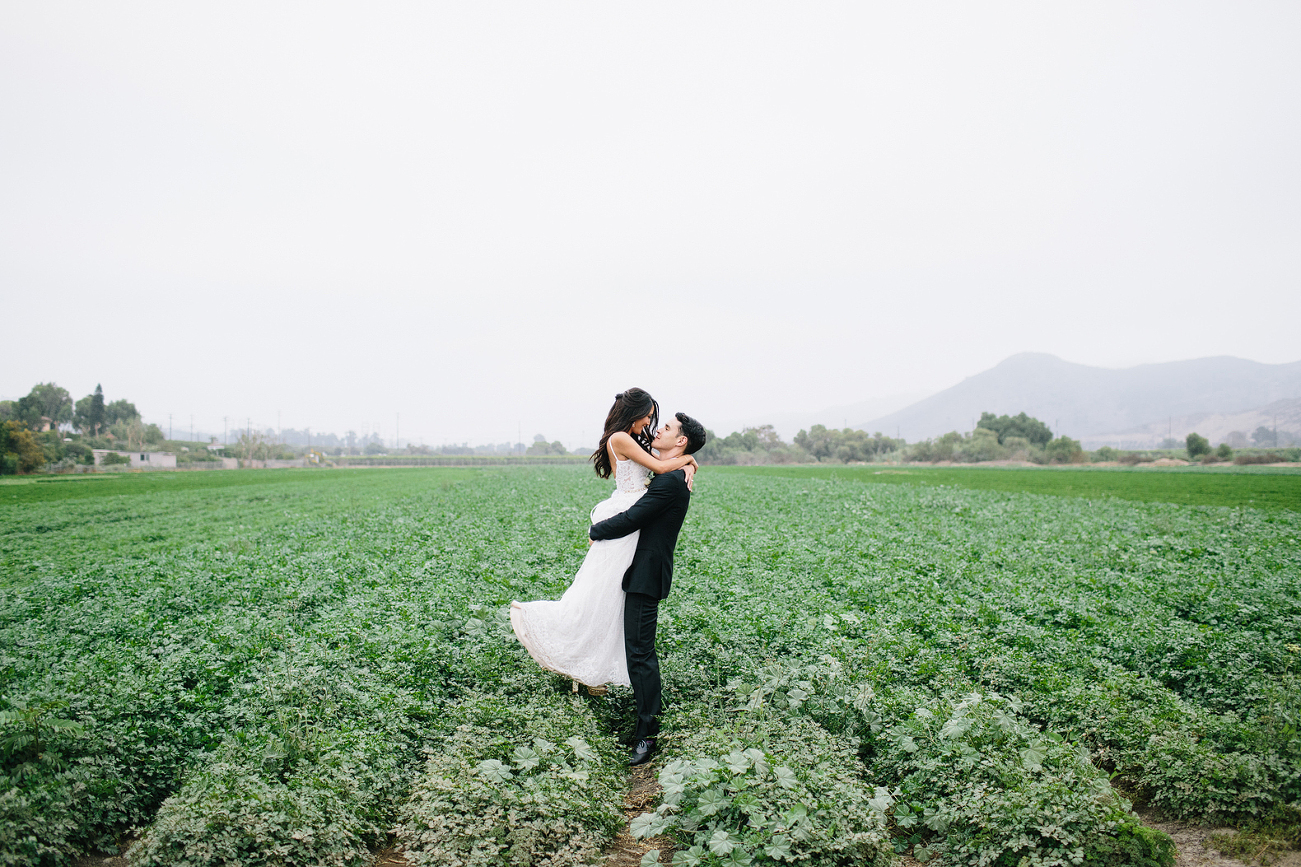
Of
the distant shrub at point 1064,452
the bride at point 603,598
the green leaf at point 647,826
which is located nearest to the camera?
the green leaf at point 647,826

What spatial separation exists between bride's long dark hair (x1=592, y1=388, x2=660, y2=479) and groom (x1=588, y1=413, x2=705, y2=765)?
95mm

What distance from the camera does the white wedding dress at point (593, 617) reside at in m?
5.35

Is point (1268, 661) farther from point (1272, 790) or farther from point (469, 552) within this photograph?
point (469, 552)

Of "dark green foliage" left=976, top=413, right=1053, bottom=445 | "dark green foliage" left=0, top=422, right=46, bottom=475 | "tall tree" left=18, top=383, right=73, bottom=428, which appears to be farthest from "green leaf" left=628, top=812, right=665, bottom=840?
"tall tree" left=18, top=383, right=73, bottom=428

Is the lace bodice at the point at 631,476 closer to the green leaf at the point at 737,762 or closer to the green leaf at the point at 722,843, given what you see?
the green leaf at the point at 737,762

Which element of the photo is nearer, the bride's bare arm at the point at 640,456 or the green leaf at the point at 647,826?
the green leaf at the point at 647,826

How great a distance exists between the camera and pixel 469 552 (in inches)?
501

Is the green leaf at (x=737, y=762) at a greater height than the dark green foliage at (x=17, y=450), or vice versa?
the dark green foliage at (x=17, y=450)

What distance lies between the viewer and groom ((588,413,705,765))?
5.02 m

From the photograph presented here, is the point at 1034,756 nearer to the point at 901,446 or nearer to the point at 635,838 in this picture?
the point at 635,838

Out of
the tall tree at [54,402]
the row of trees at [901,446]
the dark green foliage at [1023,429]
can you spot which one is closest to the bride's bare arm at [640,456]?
the row of trees at [901,446]

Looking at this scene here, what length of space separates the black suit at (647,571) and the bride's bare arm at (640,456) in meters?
0.06

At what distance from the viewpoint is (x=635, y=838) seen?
3.95 m

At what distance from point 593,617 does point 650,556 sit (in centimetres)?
78
